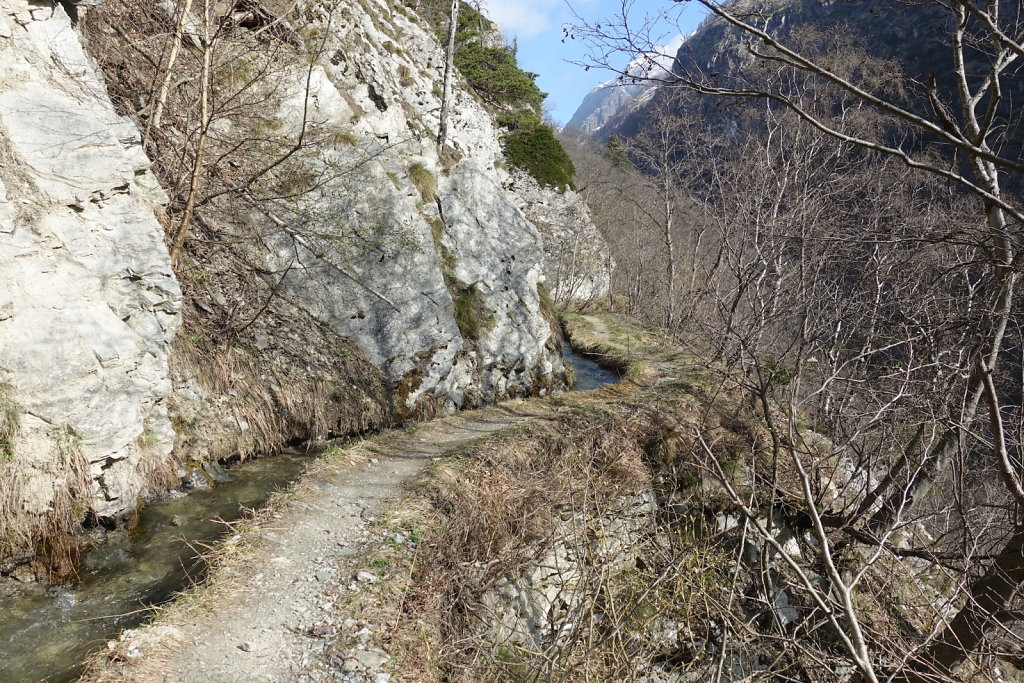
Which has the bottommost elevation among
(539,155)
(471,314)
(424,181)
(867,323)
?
(867,323)

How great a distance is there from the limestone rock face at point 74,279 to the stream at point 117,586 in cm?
46

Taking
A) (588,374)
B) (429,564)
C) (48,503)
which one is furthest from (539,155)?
(48,503)

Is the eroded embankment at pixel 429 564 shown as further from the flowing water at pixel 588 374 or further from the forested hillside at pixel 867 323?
the flowing water at pixel 588 374

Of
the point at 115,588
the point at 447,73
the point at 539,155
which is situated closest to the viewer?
the point at 115,588

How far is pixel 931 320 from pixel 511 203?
8.97 meters

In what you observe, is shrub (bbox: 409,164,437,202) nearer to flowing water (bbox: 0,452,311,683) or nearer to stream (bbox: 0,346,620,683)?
stream (bbox: 0,346,620,683)

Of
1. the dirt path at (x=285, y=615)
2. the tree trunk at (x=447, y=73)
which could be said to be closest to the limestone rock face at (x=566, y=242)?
the tree trunk at (x=447, y=73)

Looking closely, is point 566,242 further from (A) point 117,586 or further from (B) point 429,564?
(A) point 117,586

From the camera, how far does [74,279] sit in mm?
5613

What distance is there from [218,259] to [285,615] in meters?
5.65

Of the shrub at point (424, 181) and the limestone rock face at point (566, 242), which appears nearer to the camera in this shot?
the shrub at point (424, 181)

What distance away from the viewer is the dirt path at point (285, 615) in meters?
3.74

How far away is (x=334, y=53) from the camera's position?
12211mm

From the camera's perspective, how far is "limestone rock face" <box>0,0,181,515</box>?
5137mm
